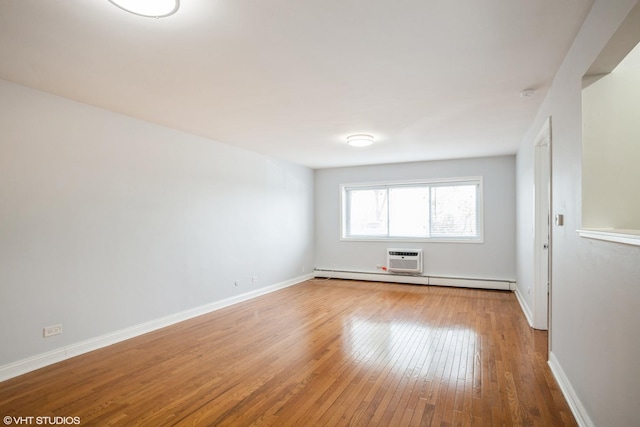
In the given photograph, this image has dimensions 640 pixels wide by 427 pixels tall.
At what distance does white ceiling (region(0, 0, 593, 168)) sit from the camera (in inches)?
78.5

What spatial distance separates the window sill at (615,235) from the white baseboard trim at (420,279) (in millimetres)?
4660

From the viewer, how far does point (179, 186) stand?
4520 millimetres

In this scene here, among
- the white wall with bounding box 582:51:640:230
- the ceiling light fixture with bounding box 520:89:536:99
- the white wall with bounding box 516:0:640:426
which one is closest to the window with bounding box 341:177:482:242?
the ceiling light fixture with bounding box 520:89:536:99

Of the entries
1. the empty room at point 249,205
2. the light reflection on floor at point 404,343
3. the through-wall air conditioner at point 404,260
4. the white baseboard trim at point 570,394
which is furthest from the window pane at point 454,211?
the white baseboard trim at point 570,394

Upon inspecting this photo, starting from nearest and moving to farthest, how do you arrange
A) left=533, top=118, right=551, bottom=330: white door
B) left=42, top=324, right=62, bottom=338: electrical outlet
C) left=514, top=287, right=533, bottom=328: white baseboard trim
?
left=42, top=324, right=62, bottom=338: electrical outlet < left=533, top=118, right=551, bottom=330: white door < left=514, top=287, right=533, bottom=328: white baseboard trim

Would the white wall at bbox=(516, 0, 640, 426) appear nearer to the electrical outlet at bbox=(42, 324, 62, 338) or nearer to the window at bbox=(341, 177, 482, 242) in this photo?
the window at bbox=(341, 177, 482, 242)

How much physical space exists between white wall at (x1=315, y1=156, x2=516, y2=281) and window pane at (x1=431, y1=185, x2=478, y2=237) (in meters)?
0.23

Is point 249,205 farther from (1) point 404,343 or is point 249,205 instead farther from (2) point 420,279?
(2) point 420,279

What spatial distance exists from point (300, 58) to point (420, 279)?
214 inches

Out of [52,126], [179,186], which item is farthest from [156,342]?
[52,126]

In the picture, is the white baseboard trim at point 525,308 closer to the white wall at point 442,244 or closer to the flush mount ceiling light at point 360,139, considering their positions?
the white wall at point 442,244

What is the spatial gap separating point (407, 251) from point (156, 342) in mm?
4879

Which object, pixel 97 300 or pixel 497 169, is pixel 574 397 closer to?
pixel 97 300

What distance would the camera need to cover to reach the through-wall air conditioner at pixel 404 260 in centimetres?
688
